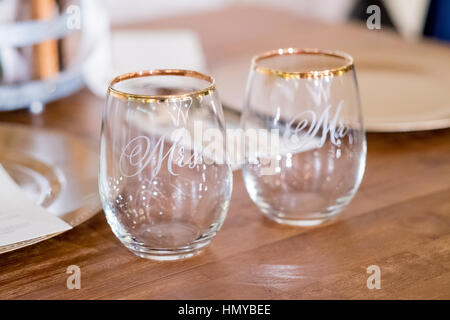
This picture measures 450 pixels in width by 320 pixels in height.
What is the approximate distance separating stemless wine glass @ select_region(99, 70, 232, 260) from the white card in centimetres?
6

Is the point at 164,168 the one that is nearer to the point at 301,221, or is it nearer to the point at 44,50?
the point at 301,221

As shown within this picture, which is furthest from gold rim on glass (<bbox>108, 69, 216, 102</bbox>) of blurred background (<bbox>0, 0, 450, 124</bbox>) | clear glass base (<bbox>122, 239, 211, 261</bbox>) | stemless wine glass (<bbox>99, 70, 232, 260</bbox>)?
blurred background (<bbox>0, 0, 450, 124</bbox>)

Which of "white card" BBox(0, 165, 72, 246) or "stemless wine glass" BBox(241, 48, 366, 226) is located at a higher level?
"stemless wine glass" BBox(241, 48, 366, 226)

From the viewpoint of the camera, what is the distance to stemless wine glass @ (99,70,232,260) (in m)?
0.46

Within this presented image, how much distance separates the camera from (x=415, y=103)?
0.79 m

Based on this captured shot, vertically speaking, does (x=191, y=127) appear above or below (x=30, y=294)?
above

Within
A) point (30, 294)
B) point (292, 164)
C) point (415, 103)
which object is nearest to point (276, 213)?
point (292, 164)

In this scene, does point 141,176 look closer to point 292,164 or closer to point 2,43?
point 292,164

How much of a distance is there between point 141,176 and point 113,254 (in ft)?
0.24

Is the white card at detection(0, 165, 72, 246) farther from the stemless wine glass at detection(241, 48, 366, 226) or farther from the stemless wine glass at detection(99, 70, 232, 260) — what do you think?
the stemless wine glass at detection(241, 48, 366, 226)

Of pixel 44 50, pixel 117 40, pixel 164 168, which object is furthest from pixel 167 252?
pixel 117 40

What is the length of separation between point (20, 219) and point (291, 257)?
0.22 m
